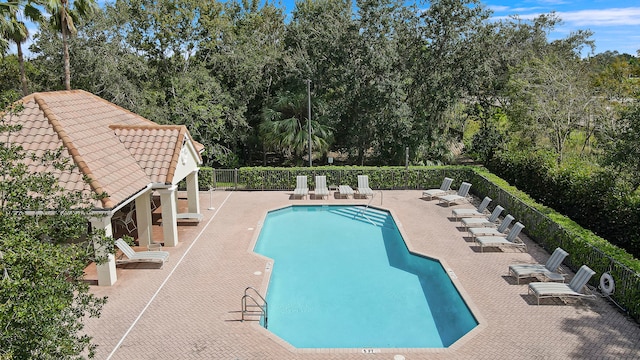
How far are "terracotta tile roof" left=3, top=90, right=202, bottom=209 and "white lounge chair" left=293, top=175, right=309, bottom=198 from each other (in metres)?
8.28

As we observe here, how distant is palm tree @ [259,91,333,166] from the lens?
30.6 metres

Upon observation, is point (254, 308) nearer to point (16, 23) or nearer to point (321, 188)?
point (321, 188)

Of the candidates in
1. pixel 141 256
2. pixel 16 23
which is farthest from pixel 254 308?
pixel 16 23

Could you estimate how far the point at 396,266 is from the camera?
1788 centimetres

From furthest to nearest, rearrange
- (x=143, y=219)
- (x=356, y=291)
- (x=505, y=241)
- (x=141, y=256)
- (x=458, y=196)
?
(x=458, y=196) < (x=505, y=241) < (x=143, y=219) < (x=141, y=256) < (x=356, y=291)

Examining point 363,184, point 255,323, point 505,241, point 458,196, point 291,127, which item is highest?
point 291,127

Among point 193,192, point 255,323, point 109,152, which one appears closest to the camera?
point 255,323

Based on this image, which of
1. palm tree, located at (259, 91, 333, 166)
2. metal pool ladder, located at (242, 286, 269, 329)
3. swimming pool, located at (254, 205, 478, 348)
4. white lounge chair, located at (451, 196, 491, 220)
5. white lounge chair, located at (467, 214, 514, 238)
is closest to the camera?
swimming pool, located at (254, 205, 478, 348)

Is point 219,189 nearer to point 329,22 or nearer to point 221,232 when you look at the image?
point 221,232

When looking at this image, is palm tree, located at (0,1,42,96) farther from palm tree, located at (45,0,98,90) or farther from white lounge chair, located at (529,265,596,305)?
white lounge chair, located at (529,265,596,305)

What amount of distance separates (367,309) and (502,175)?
1746 cm

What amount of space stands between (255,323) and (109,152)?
8.64 meters

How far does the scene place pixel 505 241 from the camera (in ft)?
60.2

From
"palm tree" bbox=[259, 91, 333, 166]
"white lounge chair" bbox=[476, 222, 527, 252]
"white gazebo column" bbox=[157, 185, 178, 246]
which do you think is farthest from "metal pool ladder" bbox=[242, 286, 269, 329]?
"palm tree" bbox=[259, 91, 333, 166]
